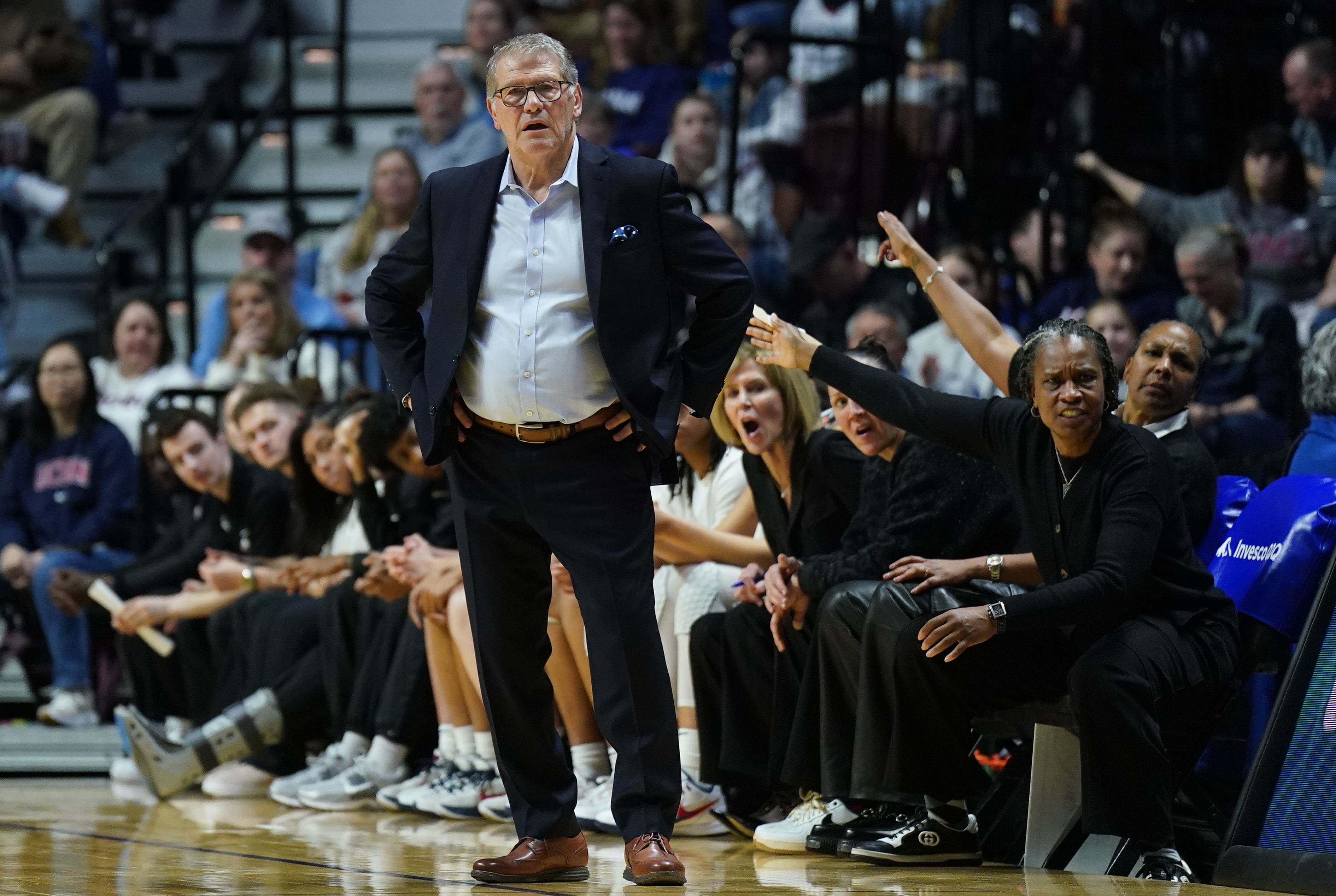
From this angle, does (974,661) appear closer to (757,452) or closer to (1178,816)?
(1178,816)

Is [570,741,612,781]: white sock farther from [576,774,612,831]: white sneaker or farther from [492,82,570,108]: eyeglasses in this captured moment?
[492,82,570,108]: eyeglasses

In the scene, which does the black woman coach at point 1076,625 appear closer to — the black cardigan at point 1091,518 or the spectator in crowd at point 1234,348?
the black cardigan at point 1091,518

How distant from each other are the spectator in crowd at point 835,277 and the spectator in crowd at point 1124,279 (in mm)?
668

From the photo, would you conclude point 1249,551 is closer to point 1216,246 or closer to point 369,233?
point 1216,246

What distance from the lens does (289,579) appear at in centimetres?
621

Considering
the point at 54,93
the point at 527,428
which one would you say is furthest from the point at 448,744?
the point at 54,93

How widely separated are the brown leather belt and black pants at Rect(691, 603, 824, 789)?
1053 millimetres

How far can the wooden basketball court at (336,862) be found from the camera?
340 centimetres

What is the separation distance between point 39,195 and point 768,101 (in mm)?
3855

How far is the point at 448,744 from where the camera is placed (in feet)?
17.3


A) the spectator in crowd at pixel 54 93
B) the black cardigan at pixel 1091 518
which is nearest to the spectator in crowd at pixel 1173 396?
the black cardigan at pixel 1091 518

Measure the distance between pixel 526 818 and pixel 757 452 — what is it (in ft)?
4.61

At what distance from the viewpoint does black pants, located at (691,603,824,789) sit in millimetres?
4379

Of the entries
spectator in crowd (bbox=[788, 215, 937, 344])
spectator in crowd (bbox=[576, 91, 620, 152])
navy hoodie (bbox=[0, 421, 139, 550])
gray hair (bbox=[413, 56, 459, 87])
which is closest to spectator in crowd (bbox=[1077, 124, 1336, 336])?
spectator in crowd (bbox=[788, 215, 937, 344])
